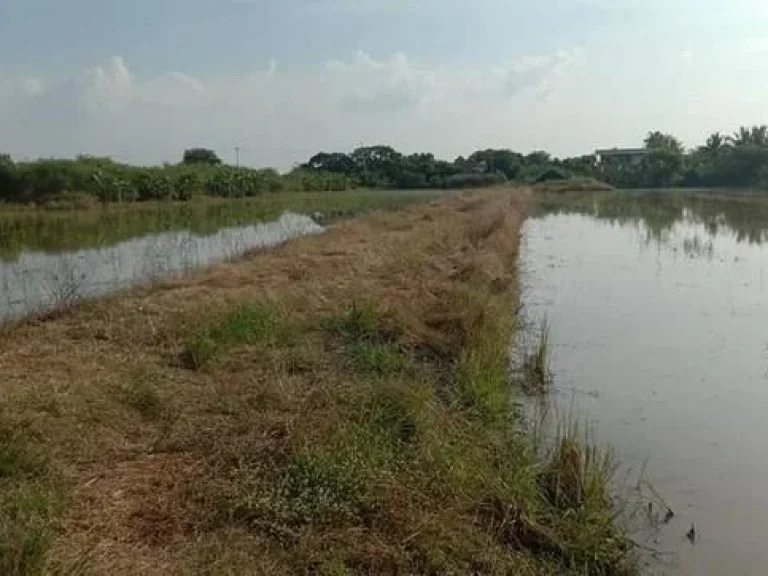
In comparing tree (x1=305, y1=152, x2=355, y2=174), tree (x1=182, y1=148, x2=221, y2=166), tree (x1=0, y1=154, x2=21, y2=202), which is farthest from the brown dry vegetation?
tree (x1=305, y1=152, x2=355, y2=174)

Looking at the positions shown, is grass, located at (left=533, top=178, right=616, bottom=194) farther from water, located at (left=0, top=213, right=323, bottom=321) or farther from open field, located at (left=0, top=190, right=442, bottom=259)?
water, located at (left=0, top=213, right=323, bottom=321)

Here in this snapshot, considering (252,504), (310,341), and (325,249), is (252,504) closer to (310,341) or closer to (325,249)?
(310,341)

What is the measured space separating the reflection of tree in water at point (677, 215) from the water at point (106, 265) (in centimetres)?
1426

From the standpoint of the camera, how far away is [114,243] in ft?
62.6

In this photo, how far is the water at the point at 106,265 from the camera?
35.1 ft

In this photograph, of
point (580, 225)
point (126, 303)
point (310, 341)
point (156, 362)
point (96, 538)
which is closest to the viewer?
point (96, 538)

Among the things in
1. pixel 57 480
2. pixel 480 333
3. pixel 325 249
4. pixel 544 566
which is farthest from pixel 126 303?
pixel 325 249

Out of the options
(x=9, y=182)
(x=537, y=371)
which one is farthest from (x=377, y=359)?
(x=9, y=182)

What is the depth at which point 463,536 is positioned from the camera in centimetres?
406

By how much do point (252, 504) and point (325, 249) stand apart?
12.5 m

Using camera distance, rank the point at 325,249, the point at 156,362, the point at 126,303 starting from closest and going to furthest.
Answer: the point at 156,362, the point at 126,303, the point at 325,249

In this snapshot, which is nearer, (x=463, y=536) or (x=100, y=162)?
(x=463, y=536)

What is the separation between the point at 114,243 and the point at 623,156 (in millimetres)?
82699

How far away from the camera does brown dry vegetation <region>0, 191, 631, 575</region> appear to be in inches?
147
